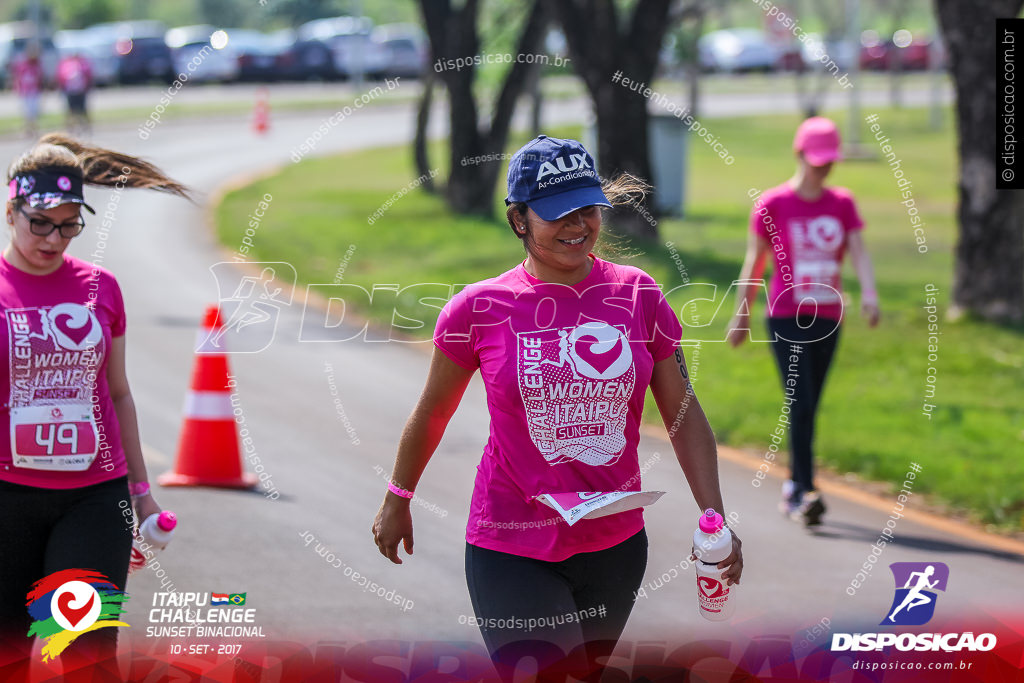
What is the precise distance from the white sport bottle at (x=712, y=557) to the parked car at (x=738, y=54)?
50.3 m

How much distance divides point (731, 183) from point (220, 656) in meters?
21.3

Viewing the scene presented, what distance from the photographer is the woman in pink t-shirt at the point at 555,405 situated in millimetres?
3668

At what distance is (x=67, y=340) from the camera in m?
4.18

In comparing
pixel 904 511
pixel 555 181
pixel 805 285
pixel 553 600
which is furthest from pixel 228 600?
pixel 904 511

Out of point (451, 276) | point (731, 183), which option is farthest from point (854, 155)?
point (451, 276)

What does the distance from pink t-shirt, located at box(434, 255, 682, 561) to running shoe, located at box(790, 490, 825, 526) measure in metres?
3.60

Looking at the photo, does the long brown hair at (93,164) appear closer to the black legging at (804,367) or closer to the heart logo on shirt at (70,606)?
the heart logo on shirt at (70,606)

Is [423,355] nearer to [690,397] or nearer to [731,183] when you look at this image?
[690,397]

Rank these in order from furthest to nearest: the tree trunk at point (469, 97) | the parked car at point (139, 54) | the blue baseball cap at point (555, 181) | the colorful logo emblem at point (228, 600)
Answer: the parked car at point (139, 54) → the tree trunk at point (469, 97) → the colorful logo emblem at point (228, 600) → the blue baseball cap at point (555, 181)

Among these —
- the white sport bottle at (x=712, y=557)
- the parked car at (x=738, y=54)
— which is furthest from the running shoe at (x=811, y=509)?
the parked car at (x=738, y=54)

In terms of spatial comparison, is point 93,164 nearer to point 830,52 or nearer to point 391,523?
point 391,523

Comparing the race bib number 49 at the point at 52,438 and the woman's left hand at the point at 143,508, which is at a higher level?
the race bib number 49 at the point at 52,438

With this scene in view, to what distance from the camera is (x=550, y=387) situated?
370cm

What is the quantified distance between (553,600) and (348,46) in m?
38.6
